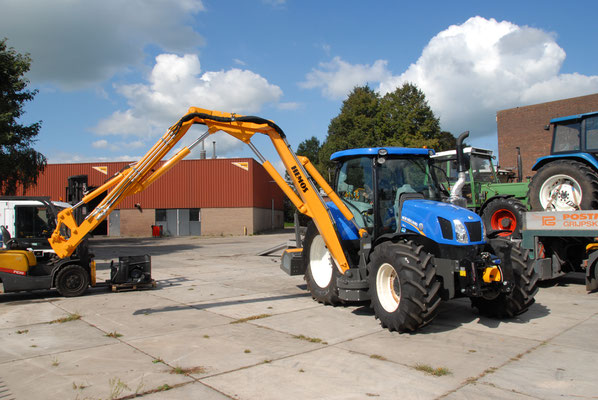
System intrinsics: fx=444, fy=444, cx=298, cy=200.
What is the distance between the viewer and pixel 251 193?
37.2 meters

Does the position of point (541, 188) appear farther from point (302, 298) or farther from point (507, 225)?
point (302, 298)

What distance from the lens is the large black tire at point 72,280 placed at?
922 cm

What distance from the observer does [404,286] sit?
5656 millimetres

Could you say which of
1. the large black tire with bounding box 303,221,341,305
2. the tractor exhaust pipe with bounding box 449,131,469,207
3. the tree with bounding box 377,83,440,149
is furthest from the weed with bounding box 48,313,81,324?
the tree with bounding box 377,83,440,149

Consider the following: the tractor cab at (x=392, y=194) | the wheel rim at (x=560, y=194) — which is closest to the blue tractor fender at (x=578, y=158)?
the wheel rim at (x=560, y=194)

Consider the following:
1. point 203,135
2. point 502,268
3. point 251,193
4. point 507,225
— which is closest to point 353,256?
point 502,268

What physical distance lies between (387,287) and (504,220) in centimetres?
639

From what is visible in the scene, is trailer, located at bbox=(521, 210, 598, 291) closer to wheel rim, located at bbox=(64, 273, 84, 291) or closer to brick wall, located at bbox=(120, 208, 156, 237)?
wheel rim, located at bbox=(64, 273, 84, 291)

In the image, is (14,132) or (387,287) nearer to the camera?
(387,287)

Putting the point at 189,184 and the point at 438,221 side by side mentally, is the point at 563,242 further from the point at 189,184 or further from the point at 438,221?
the point at 189,184

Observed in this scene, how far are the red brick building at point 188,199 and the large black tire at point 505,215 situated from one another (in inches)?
1066

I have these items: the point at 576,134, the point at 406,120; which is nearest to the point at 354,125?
the point at 406,120

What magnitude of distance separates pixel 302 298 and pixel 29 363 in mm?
4866

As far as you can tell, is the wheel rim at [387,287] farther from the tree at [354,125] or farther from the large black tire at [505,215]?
the tree at [354,125]
